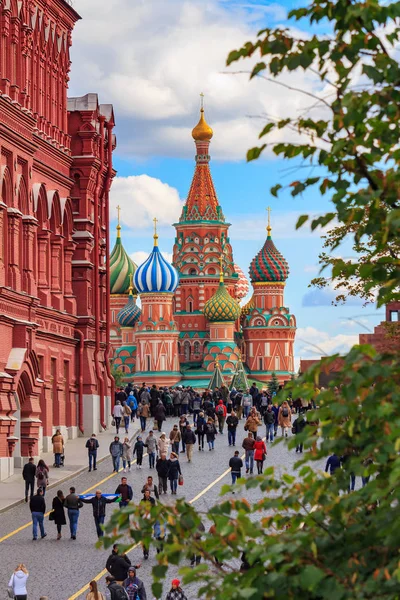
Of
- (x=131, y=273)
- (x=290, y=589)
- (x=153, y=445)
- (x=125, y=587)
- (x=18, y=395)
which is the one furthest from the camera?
(x=131, y=273)

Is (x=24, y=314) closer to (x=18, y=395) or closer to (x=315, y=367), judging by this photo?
(x=18, y=395)

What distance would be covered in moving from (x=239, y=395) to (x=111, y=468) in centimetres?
2036

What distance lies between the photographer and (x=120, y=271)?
134 meters

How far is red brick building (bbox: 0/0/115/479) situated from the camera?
136ft

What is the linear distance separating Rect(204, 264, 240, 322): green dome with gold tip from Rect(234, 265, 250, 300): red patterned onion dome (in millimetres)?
17837

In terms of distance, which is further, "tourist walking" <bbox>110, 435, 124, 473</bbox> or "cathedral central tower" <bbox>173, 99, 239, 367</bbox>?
"cathedral central tower" <bbox>173, 99, 239, 367</bbox>

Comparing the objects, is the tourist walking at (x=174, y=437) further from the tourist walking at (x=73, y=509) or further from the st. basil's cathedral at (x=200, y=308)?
the st. basil's cathedral at (x=200, y=308)

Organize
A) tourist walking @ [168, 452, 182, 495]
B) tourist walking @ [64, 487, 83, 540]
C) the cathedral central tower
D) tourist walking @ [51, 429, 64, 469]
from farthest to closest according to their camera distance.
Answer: the cathedral central tower, tourist walking @ [51, 429, 64, 469], tourist walking @ [168, 452, 182, 495], tourist walking @ [64, 487, 83, 540]

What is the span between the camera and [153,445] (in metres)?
38.4

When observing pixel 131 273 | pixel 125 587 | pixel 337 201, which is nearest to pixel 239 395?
pixel 125 587

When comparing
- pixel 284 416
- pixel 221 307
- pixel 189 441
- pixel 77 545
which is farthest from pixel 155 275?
pixel 77 545

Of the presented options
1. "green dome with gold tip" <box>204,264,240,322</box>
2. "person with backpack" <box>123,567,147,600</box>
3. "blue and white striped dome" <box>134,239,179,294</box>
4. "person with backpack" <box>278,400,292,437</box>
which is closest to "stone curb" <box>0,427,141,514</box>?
"person with backpack" <box>278,400,292,437</box>

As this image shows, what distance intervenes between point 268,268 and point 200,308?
8513 millimetres

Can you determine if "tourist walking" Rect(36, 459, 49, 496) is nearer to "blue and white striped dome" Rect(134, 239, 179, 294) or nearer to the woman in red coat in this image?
the woman in red coat
